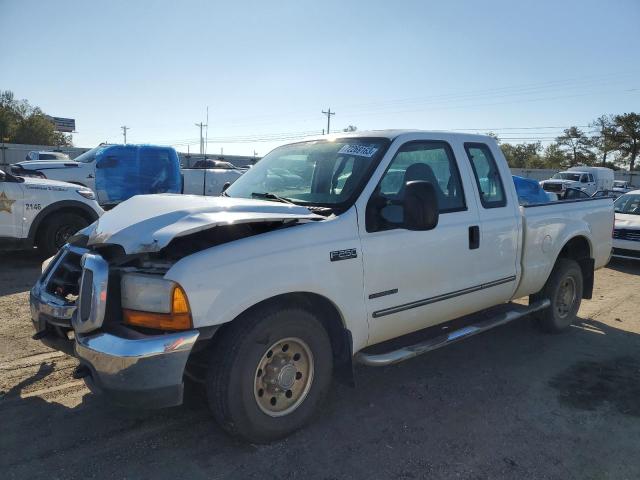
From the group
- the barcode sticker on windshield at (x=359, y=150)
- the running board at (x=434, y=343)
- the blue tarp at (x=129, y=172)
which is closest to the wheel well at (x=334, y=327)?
the running board at (x=434, y=343)

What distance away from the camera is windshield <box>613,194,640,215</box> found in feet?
36.0

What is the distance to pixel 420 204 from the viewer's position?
3.14m

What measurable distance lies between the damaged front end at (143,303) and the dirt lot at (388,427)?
483mm

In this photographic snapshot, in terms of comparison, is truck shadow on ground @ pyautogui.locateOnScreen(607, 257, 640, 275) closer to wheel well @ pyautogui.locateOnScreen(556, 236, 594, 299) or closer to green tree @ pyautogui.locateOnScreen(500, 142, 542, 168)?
wheel well @ pyautogui.locateOnScreen(556, 236, 594, 299)

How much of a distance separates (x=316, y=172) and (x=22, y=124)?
66.0 metres

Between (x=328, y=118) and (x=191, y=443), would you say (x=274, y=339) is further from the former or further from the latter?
(x=328, y=118)

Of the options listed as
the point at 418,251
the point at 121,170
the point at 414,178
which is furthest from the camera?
the point at 121,170

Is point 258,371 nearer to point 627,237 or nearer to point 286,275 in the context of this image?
point 286,275

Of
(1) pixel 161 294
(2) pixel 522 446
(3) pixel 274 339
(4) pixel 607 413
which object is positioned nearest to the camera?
(1) pixel 161 294

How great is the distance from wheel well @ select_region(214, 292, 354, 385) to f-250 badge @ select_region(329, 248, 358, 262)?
258 mm

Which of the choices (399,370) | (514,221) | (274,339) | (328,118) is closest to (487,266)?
(514,221)

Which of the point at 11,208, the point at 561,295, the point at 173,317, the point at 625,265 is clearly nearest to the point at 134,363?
the point at 173,317

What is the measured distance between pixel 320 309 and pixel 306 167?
1.25 m

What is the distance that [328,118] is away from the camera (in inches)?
2879
